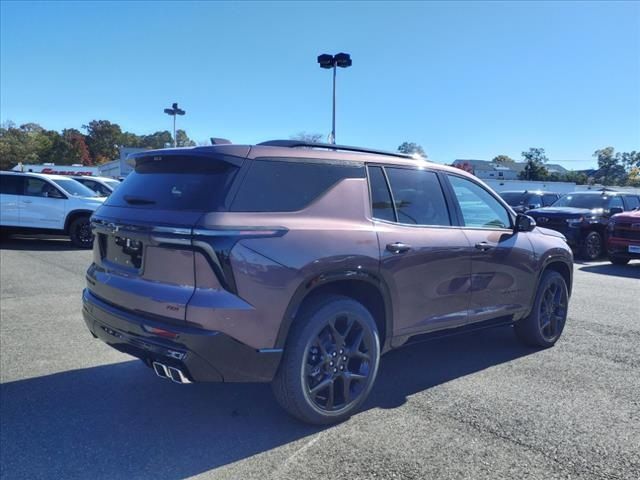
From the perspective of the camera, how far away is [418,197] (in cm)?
412

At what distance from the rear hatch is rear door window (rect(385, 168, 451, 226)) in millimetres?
1329

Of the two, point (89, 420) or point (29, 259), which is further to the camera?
point (29, 259)

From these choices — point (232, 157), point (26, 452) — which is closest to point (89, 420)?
point (26, 452)

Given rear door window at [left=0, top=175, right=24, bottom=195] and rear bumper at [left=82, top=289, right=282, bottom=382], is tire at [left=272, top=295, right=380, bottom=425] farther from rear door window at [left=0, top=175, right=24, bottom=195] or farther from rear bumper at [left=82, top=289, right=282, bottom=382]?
rear door window at [left=0, top=175, right=24, bottom=195]

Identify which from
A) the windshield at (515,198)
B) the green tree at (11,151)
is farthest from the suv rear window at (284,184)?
the green tree at (11,151)

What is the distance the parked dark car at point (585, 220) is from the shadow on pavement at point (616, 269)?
0.81 m

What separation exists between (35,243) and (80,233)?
6.11 feet

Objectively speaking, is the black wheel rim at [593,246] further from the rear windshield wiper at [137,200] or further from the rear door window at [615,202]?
the rear windshield wiper at [137,200]

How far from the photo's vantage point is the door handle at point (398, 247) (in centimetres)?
360

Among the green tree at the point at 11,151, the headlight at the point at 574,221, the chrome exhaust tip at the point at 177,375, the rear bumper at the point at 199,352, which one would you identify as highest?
the green tree at the point at 11,151

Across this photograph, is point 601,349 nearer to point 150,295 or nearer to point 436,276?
point 436,276

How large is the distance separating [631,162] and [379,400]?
117 metres

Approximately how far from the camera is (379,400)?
152 inches

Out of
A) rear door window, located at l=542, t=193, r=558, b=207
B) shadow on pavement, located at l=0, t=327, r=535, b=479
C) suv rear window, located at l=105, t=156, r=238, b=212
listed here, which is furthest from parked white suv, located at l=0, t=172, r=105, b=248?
rear door window, located at l=542, t=193, r=558, b=207
